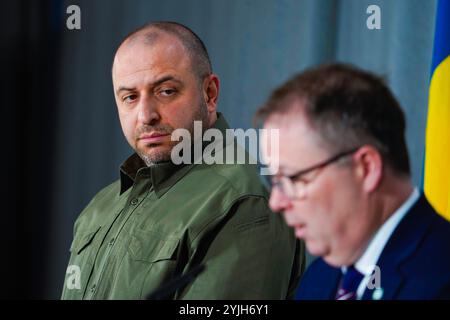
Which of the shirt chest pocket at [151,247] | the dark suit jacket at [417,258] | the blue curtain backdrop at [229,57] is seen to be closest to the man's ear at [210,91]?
the shirt chest pocket at [151,247]

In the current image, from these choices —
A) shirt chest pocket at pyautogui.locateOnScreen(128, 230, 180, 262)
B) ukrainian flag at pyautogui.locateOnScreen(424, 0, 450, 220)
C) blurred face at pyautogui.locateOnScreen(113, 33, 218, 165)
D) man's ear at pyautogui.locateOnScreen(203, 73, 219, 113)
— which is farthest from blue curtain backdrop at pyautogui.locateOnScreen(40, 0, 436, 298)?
shirt chest pocket at pyautogui.locateOnScreen(128, 230, 180, 262)

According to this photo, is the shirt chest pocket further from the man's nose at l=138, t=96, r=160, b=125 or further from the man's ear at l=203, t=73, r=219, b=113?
the man's ear at l=203, t=73, r=219, b=113

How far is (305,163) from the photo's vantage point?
992mm

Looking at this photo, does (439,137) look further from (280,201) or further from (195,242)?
(280,201)

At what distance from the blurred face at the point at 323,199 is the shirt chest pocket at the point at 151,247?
373 mm

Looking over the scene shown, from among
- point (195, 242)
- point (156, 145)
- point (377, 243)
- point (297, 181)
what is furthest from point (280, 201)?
point (156, 145)

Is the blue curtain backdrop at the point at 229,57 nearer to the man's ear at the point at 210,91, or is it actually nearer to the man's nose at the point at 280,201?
the man's ear at the point at 210,91

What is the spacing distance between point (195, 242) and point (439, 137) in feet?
2.37

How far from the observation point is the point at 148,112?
152 centimetres

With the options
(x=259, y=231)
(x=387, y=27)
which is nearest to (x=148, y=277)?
(x=259, y=231)

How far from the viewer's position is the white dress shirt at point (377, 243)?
998 millimetres
